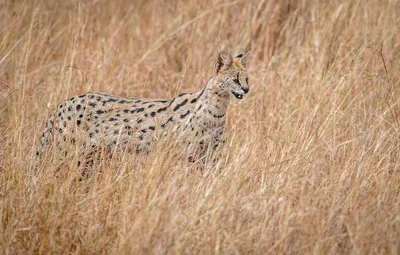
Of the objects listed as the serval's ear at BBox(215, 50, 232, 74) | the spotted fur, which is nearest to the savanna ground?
the spotted fur

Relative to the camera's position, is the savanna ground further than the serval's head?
No

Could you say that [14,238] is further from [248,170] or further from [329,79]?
[329,79]

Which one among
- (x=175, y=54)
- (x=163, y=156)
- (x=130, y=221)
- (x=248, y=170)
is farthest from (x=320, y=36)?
(x=130, y=221)

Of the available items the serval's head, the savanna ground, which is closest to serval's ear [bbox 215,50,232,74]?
the serval's head

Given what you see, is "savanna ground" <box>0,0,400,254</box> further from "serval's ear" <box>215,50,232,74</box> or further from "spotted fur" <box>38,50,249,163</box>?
"serval's ear" <box>215,50,232,74</box>

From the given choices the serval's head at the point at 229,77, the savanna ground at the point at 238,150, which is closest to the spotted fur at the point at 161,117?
the serval's head at the point at 229,77

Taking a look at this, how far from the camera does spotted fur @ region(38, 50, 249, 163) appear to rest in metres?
5.34

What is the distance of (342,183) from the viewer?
4.59m

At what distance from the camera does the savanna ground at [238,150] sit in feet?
13.1

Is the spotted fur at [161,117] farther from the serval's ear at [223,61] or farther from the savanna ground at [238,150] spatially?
the savanna ground at [238,150]

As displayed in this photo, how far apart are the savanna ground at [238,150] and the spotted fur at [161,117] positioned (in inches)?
6.8

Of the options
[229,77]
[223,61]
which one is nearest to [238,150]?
[229,77]

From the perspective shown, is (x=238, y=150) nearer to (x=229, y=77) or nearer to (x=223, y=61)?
(x=229, y=77)

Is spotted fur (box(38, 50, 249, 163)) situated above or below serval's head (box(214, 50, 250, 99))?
below
